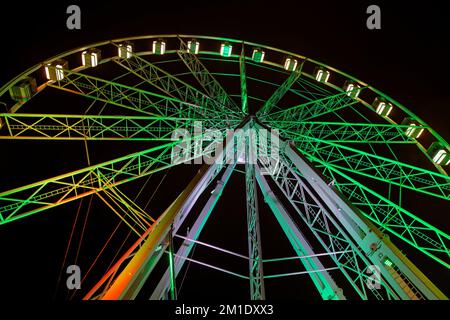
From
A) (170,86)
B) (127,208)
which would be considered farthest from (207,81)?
(127,208)

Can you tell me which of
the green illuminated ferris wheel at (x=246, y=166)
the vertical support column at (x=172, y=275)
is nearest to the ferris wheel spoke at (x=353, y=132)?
the green illuminated ferris wheel at (x=246, y=166)

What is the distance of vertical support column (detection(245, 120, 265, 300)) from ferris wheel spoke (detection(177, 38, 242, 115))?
152 cm

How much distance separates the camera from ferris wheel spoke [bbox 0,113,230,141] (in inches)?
354

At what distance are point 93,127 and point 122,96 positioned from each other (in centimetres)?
165

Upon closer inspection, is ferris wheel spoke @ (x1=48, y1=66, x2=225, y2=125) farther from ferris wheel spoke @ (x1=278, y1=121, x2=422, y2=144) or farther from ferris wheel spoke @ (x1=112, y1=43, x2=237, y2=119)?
ferris wheel spoke @ (x1=278, y1=121, x2=422, y2=144)

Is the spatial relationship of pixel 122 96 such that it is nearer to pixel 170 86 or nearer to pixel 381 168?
pixel 170 86

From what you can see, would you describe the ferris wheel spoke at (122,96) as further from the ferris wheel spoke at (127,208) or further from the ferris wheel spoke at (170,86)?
→ the ferris wheel spoke at (127,208)

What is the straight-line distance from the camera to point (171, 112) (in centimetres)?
1141

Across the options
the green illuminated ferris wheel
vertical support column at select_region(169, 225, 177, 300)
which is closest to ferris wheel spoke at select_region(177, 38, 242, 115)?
the green illuminated ferris wheel

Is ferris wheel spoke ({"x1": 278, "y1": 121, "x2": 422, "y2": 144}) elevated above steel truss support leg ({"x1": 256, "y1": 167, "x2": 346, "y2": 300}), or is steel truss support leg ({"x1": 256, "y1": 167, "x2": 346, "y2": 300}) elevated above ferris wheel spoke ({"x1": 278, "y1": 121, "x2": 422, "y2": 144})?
ferris wheel spoke ({"x1": 278, "y1": 121, "x2": 422, "y2": 144})
